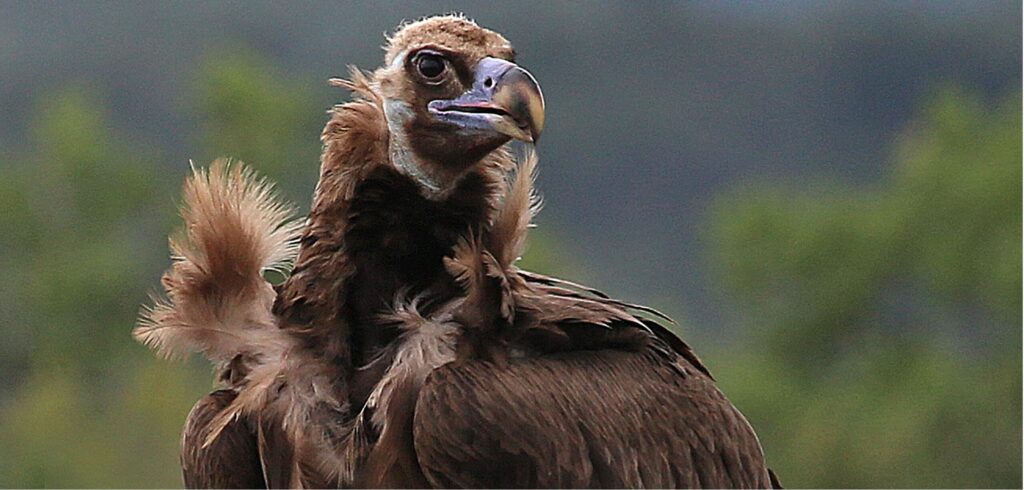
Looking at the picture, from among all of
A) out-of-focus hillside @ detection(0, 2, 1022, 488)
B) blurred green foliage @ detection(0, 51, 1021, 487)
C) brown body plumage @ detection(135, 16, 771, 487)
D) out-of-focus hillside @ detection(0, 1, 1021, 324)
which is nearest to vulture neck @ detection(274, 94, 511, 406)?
brown body plumage @ detection(135, 16, 771, 487)

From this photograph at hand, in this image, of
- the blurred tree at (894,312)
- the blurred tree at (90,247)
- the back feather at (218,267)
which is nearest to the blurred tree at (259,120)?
the blurred tree at (90,247)

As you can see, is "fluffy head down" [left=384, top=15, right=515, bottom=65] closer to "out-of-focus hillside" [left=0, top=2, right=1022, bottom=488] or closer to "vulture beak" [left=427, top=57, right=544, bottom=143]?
"vulture beak" [left=427, top=57, right=544, bottom=143]

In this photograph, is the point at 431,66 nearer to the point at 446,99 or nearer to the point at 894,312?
the point at 446,99

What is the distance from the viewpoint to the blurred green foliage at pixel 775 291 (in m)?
19.4

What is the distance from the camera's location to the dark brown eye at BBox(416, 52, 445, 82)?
11.3 feet

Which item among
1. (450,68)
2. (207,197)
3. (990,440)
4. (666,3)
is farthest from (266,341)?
(666,3)

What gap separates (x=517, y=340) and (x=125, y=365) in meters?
20.2

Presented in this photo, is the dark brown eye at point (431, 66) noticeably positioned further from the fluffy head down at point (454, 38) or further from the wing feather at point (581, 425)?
the wing feather at point (581, 425)

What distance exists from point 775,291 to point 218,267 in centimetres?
1936

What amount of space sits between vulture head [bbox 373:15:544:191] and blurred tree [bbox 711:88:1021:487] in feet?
50.2

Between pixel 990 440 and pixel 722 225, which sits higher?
pixel 722 225

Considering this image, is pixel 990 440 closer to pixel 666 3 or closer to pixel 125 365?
pixel 666 3

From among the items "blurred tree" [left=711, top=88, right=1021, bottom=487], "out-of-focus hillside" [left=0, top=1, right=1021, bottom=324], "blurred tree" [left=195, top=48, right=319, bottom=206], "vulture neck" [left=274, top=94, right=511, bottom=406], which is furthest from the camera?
"blurred tree" [left=195, top=48, right=319, bottom=206]

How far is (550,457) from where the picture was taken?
3098 millimetres
